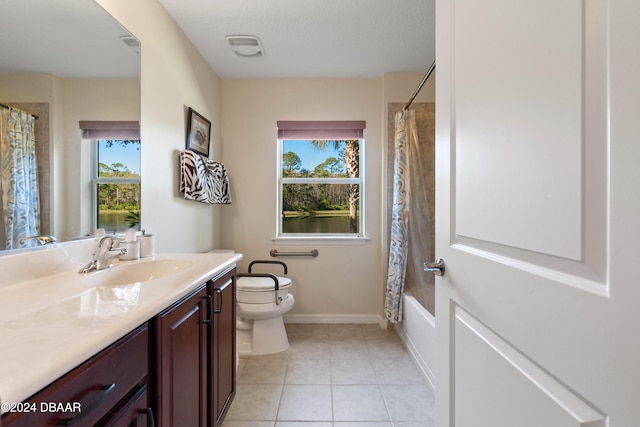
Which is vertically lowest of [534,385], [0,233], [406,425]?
[406,425]

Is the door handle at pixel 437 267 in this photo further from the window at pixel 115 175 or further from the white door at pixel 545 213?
the window at pixel 115 175

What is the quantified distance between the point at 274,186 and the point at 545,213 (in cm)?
226

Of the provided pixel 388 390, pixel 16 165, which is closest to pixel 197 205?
pixel 16 165

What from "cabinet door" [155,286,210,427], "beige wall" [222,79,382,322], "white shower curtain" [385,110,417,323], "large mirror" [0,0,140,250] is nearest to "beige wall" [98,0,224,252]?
"large mirror" [0,0,140,250]

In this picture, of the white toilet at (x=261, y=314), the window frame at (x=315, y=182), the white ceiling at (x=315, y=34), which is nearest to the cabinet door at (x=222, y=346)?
the white toilet at (x=261, y=314)

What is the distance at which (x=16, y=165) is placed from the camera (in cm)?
88

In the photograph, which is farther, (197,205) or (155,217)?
(197,205)

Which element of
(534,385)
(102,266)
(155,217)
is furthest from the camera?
(155,217)

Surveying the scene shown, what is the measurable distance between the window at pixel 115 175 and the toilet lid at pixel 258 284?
858 mm

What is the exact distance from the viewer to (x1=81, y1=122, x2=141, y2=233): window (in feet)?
3.93

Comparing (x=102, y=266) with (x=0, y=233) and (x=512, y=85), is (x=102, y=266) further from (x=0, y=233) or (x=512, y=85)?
(x=512, y=85)

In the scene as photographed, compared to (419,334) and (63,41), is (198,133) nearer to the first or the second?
(63,41)

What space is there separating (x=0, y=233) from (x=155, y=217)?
739 mm

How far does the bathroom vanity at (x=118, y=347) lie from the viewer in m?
0.46
